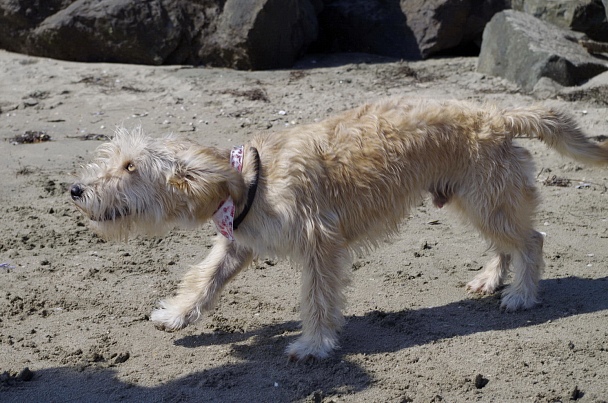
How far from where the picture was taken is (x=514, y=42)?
10.4 m

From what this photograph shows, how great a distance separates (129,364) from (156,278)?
126 cm

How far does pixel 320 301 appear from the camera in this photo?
4.99 m

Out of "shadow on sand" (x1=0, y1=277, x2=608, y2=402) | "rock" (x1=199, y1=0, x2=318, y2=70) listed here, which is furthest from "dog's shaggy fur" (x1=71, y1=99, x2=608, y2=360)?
"rock" (x1=199, y1=0, x2=318, y2=70)

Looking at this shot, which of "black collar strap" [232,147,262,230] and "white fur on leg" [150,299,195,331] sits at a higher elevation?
"black collar strap" [232,147,262,230]

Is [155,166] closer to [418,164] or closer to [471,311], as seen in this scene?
[418,164]

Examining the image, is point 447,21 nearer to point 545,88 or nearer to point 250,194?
point 545,88

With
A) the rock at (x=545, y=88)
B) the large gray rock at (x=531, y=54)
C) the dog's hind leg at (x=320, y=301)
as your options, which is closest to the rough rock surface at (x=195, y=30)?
the large gray rock at (x=531, y=54)

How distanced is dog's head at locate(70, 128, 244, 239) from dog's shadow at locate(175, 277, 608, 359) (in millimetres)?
965

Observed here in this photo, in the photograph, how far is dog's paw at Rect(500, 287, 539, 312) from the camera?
560 cm

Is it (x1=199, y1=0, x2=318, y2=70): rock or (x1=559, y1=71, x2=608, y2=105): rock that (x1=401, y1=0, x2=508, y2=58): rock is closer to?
(x1=199, y1=0, x2=318, y2=70): rock

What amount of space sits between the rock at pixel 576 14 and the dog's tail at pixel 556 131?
6.02 meters

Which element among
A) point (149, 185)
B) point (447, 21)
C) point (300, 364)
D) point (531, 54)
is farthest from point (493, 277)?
point (447, 21)

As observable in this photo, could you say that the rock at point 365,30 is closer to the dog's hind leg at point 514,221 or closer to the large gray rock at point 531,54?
the large gray rock at point 531,54

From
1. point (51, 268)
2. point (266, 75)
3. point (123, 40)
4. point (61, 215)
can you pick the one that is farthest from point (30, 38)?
point (51, 268)
